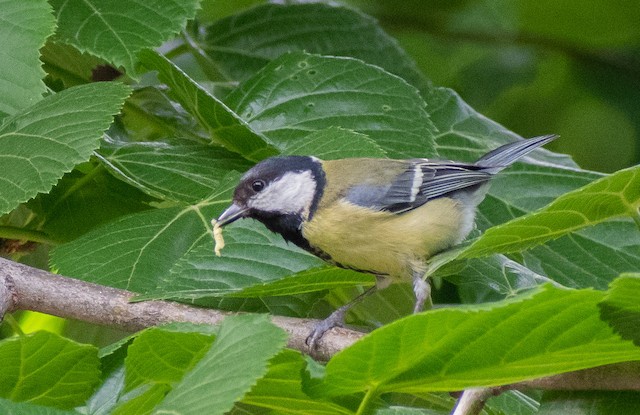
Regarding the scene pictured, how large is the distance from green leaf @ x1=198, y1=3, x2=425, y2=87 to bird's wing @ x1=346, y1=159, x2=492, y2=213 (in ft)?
1.32

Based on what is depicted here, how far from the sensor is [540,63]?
2598 mm

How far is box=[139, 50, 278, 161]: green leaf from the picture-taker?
1410mm

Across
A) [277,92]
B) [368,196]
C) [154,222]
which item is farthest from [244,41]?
[154,222]

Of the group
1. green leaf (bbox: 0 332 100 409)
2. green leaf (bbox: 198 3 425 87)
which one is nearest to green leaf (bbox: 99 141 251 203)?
green leaf (bbox: 0 332 100 409)

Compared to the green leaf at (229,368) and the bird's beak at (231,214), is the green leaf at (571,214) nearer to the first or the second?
the green leaf at (229,368)

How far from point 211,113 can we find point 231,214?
0.55ft

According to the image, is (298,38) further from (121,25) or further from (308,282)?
(308,282)

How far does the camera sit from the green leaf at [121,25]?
1397 millimetres

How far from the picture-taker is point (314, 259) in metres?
1.37

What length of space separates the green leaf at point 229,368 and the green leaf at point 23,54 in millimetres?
619

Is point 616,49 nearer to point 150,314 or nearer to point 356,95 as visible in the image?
point 356,95

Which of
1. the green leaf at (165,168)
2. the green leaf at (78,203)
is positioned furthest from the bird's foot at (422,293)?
the green leaf at (78,203)

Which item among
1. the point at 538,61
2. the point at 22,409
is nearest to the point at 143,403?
the point at 22,409

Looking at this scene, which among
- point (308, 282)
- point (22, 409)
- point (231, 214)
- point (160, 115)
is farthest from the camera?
point (160, 115)
